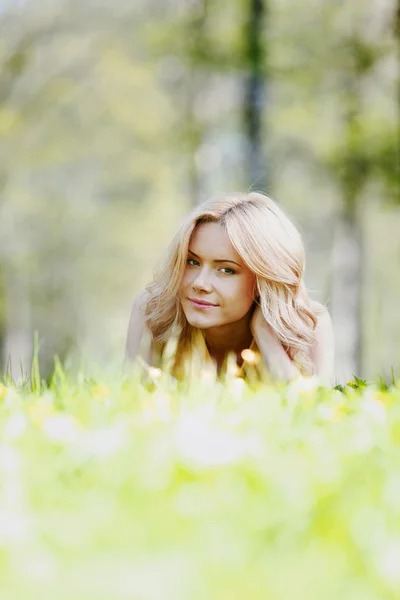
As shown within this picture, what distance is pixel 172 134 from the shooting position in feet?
36.2

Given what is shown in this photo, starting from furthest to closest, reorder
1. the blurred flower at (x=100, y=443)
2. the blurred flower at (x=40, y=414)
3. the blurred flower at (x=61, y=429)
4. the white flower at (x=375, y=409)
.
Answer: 1. the white flower at (x=375, y=409)
2. the blurred flower at (x=40, y=414)
3. the blurred flower at (x=61, y=429)
4. the blurred flower at (x=100, y=443)

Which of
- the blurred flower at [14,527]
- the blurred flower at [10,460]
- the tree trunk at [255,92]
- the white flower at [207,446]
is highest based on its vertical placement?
→ the tree trunk at [255,92]

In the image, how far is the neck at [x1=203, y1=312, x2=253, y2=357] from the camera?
3.67 metres

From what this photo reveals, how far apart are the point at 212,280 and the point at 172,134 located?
8.21 metres

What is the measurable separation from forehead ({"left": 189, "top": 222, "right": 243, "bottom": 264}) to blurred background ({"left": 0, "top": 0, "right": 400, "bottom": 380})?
2.31 m

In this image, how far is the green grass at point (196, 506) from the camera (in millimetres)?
1089

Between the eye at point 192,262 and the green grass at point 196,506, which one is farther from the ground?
the eye at point 192,262

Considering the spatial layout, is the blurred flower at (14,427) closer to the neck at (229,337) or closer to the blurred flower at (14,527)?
the blurred flower at (14,527)

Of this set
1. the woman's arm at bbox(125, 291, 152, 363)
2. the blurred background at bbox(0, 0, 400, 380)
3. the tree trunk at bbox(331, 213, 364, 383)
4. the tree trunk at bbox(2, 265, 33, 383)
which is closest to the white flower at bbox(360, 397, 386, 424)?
the woman's arm at bbox(125, 291, 152, 363)

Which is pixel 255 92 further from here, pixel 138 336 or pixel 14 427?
pixel 14 427

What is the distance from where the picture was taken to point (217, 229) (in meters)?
3.32

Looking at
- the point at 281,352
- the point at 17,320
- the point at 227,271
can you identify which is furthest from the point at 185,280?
the point at 17,320

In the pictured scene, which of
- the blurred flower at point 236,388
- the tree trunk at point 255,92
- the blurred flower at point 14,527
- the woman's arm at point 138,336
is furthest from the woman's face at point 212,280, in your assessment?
the tree trunk at point 255,92

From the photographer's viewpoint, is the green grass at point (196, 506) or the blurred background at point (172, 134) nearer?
the green grass at point (196, 506)
